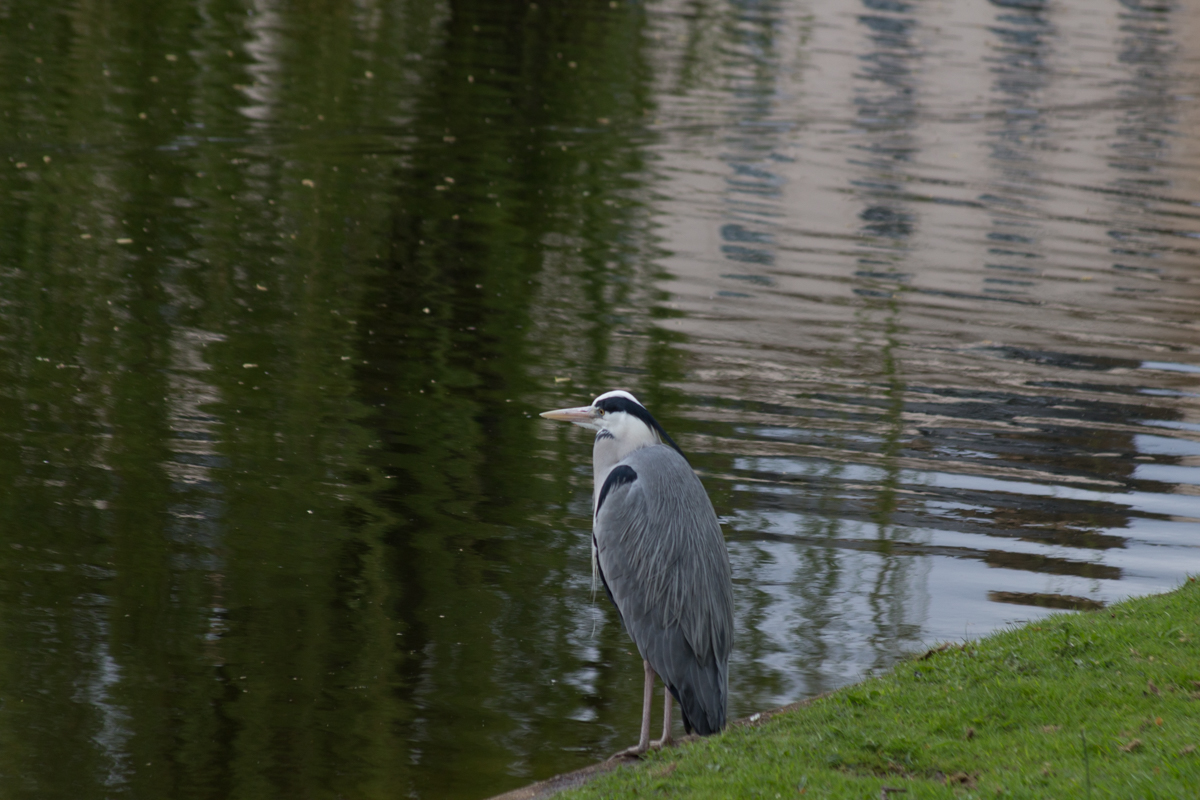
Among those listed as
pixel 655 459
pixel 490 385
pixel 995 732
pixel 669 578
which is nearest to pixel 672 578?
pixel 669 578

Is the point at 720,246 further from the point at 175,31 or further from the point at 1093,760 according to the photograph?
the point at 175,31

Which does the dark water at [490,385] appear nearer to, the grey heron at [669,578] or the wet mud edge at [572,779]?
the wet mud edge at [572,779]

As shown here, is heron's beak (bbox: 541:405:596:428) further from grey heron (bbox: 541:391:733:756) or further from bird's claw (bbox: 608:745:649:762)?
bird's claw (bbox: 608:745:649:762)

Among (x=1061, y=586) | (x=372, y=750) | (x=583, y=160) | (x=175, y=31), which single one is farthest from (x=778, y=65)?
(x=372, y=750)

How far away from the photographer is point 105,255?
1576 centimetres

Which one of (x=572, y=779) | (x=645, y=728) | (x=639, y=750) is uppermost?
(x=645, y=728)

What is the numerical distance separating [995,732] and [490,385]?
7529mm

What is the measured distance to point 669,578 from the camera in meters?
6.89

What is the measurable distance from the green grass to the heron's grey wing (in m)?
0.31

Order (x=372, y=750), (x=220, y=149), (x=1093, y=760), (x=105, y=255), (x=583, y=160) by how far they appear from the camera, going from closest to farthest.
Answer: (x=1093, y=760), (x=372, y=750), (x=105, y=255), (x=220, y=149), (x=583, y=160)

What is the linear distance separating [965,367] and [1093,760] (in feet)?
29.8

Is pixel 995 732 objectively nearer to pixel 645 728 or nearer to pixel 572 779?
pixel 645 728

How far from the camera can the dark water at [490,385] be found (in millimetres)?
8000

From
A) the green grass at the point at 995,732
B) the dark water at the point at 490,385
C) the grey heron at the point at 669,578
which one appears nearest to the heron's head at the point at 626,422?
the grey heron at the point at 669,578
